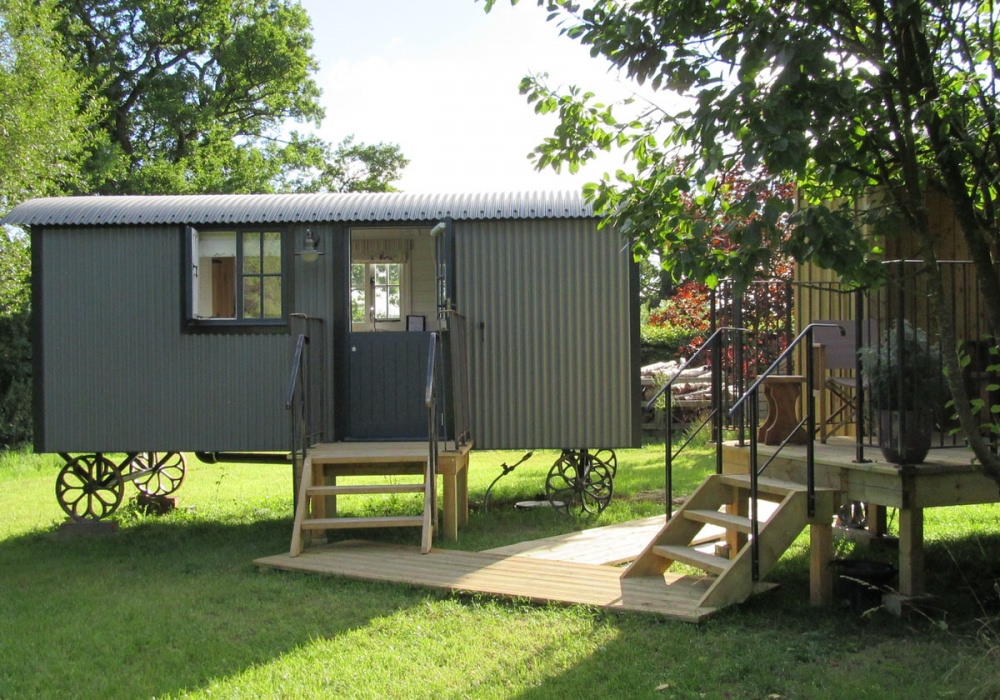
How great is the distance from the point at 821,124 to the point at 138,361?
6.85m

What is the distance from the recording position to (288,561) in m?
6.79

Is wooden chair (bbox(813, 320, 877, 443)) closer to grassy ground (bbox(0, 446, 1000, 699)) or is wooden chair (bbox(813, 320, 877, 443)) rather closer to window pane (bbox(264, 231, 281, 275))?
grassy ground (bbox(0, 446, 1000, 699))

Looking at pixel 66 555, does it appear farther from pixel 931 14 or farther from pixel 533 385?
pixel 931 14

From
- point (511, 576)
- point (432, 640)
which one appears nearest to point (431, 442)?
point (511, 576)

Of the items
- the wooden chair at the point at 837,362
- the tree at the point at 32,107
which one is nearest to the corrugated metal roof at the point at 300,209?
the wooden chair at the point at 837,362

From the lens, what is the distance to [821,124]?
12.1 feet

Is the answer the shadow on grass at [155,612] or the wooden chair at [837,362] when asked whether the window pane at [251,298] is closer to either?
the shadow on grass at [155,612]

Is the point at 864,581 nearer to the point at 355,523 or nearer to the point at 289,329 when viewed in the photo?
the point at 355,523

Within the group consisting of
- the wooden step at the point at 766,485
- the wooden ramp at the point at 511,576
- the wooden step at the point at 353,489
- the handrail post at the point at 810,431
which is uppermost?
the handrail post at the point at 810,431

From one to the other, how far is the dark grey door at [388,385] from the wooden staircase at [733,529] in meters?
3.17

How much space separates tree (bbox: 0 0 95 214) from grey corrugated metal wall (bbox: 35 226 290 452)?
850 centimetres

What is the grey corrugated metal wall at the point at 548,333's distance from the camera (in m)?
8.66

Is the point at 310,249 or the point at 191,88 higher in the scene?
the point at 191,88

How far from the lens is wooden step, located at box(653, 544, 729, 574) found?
5.48 m
